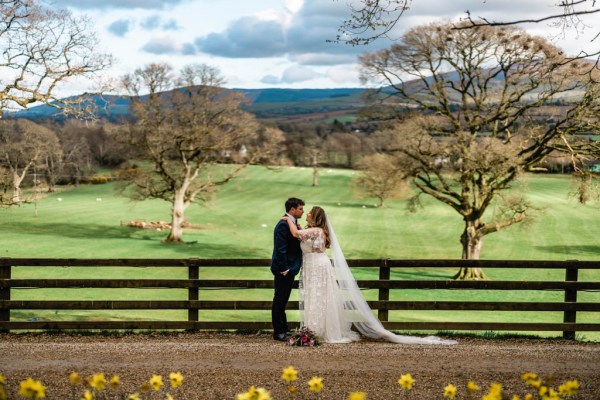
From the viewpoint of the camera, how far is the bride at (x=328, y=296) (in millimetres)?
10664

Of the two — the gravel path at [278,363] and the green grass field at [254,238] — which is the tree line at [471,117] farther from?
the gravel path at [278,363]

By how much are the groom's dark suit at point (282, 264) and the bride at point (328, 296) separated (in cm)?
17

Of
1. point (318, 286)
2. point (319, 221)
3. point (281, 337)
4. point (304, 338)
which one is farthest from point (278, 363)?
point (319, 221)

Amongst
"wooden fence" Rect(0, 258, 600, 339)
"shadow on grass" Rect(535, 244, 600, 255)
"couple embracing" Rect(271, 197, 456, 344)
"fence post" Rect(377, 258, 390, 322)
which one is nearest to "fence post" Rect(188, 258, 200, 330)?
"wooden fence" Rect(0, 258, 600, 339)

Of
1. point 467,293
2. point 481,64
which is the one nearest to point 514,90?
point 481,64

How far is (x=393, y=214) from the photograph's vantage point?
75.9 m

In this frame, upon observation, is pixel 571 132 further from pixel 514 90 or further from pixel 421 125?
pixel 421 125

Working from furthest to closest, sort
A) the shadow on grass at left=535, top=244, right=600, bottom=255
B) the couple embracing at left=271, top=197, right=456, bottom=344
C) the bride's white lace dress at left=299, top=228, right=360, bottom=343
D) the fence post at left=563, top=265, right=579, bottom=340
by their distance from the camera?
the shadow on grass at left=535, top=244, right=600, bottom=255 < the fence post at left=563, top=265, right=579, bottom=340 < the bride's white lace dress at left=299, top=228, right=360, bottom=343 < the couple embracing at left=271, top=197, right=456, bottom=344

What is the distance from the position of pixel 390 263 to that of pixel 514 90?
26.5 m

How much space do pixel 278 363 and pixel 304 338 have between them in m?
1.05

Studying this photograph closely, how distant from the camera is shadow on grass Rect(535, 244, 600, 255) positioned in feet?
172

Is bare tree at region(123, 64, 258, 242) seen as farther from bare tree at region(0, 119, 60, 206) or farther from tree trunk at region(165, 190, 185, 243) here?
bare tree at region(0, 119, 60, 206)

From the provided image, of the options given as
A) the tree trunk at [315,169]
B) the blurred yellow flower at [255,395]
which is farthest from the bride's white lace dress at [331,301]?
the tree trunk at [315,169]

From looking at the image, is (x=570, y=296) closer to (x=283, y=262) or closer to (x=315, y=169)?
(x=283, y=262)
